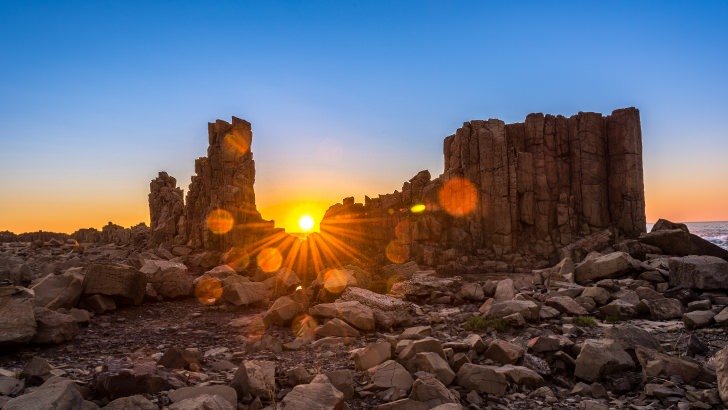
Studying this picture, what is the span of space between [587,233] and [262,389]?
33.8 meters

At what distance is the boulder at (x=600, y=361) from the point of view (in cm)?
697

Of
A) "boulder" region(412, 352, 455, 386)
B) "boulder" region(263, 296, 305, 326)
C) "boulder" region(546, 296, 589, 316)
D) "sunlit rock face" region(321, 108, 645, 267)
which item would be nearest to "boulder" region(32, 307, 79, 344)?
"boulder" region(263, 296, 305, 326)

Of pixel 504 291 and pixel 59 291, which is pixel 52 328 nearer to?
pixel 59 291

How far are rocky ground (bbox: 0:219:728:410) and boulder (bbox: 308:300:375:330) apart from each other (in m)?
0.04

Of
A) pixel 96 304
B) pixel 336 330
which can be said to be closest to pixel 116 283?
A: pixel 96 304

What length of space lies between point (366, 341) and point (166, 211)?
37417 millimetres

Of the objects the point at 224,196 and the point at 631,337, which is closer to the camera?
the point at 631,337

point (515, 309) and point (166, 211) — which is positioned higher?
point (166, 211)

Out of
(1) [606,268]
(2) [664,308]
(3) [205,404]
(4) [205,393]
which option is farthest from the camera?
(1) [606,268]

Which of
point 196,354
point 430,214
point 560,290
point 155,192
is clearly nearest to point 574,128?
point 430,214

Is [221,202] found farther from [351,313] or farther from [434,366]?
[434,366]

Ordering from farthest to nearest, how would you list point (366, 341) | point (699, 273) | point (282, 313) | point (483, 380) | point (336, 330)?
1. point (699, 273)
2. point (282, 313)
3. point (336, 330)
4. point (366, 341)
5. point (483, 380)

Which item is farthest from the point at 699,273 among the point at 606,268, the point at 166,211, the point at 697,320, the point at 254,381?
the point at 166,211

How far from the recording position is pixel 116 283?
44.5 feet
